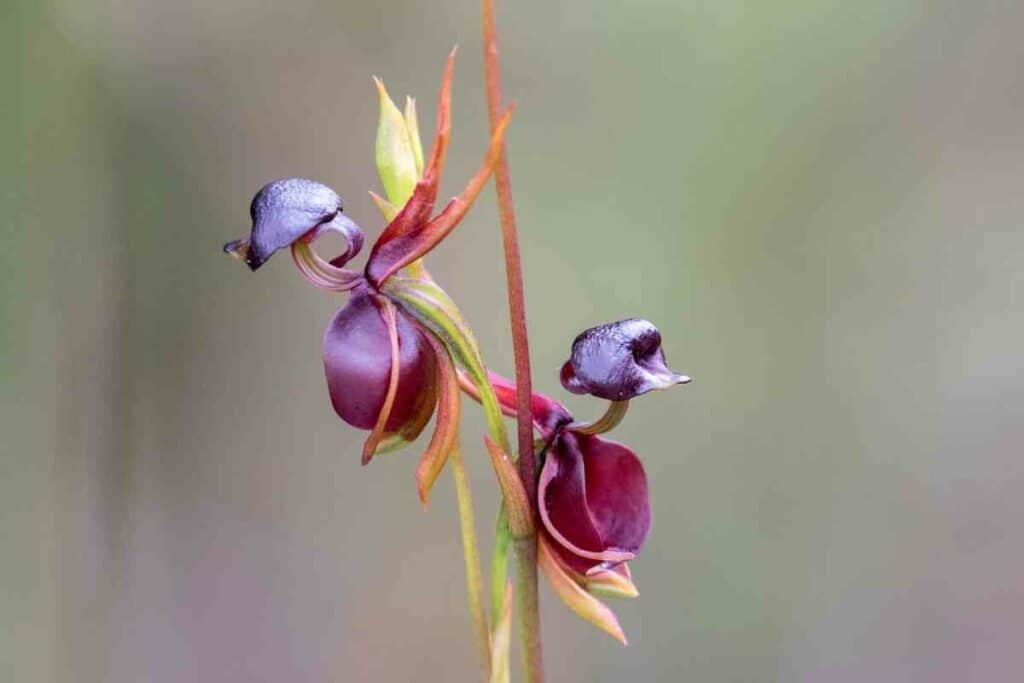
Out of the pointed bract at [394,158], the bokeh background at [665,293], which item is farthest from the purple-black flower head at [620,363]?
the bokeh background at [665,293]

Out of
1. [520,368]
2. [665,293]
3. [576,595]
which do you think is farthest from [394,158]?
[665,293]

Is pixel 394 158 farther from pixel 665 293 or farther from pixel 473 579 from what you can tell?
pixel 665 293

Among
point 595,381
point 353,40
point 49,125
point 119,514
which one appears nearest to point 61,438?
point 119,514

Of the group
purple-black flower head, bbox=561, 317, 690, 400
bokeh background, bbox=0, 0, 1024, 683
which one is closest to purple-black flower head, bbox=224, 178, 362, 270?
purple-black flower head, bbox=561, 317, 690, 400

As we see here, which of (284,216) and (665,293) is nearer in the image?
(284,216)

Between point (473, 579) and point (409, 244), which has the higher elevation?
A: point (409, 244)

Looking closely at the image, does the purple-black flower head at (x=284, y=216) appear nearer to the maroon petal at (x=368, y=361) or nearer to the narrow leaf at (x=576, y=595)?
the maroon petal at (x=368, y=361)
